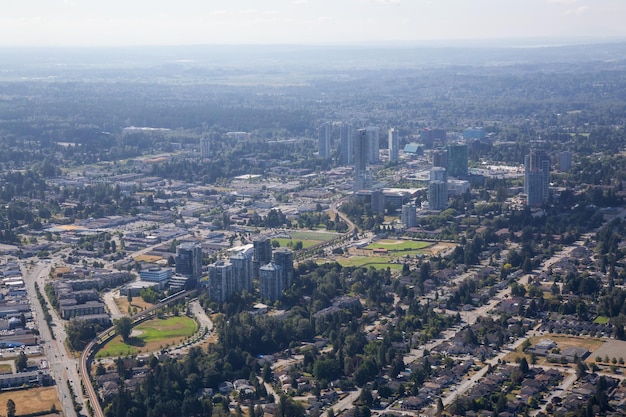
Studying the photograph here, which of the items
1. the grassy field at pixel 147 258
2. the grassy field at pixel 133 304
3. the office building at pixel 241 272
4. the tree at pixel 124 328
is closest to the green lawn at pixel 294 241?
the grassy field at pixel 147 258

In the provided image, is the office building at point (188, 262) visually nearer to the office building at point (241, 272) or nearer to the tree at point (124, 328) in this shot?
the office building at point (241, 272)

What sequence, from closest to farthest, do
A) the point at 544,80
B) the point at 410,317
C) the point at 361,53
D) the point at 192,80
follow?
the point at 410,317, the point at 544,80, the point at 192,80, the point at 361,53

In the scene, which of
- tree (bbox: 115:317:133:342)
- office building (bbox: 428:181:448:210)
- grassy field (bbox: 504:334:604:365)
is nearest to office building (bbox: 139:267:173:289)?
tree (bbox: 115:317:133:342)

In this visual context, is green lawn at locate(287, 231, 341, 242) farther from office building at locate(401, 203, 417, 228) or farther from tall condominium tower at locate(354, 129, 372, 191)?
tall condominium tower at locate(354, 129, 372, 191)

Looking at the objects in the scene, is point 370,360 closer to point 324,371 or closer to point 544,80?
point 324,371

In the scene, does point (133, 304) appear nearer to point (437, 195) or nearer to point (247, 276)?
point (247, 276)

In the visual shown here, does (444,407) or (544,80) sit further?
(544,80)

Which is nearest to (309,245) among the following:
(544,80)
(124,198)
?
(124,198)

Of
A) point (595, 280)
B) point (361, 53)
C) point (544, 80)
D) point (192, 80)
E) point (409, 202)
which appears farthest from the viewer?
point (361, 53)
